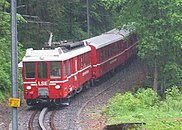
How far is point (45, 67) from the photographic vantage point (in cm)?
2283

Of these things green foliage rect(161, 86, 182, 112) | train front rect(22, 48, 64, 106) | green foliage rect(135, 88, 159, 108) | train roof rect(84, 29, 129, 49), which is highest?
train roof rect(84, 29, 129, 49)

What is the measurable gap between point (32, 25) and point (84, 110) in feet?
52.2

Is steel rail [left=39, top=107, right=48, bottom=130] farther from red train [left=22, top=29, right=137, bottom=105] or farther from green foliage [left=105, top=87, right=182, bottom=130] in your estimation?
green foliage [left=105, top=87, right=182, bottom=130]

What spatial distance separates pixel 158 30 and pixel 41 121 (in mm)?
11254

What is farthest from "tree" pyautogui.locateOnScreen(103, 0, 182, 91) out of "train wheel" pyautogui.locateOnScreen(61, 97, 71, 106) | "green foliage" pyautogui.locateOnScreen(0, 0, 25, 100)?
"green foliage" pyautogui.locateOnScreen(0, 0, 25, 100)

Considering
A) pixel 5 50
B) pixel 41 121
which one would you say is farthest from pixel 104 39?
pixel 41 121

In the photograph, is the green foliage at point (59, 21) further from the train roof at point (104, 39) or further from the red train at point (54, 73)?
the red train at point (54, 73)

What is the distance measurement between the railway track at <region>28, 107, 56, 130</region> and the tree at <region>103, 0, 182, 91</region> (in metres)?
8.37

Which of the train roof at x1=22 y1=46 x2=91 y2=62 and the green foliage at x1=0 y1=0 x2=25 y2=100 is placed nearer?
the train roof at x1=22 y1=46 x2=91 y2=62

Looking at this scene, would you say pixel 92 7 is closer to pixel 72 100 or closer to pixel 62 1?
pixel 62 1

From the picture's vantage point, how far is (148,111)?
18547mm

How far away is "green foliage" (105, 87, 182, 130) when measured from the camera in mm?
15051

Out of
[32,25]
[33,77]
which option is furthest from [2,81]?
[32,25]

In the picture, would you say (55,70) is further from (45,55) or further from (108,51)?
(108,51)
